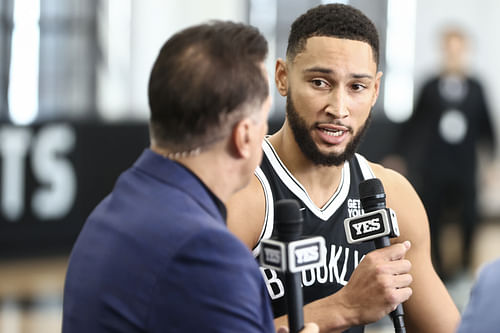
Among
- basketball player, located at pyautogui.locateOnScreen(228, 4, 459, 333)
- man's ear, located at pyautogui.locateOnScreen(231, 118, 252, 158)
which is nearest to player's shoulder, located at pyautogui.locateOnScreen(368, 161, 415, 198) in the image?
basketball player, located at pyautogui.locateOnScreen(228, 4, 459, 333)

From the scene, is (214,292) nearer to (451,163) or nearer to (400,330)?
(400,330)

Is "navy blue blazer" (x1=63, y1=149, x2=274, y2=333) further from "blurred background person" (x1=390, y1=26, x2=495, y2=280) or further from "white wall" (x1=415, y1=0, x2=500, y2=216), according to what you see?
"white wall" (x1=415, y1=0, x2=500, y2=216)

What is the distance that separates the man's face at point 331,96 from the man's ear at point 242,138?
51cm

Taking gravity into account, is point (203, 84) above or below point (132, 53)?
below

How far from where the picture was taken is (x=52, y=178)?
6398mm

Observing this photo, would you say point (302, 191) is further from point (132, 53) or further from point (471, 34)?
point (471, 34)

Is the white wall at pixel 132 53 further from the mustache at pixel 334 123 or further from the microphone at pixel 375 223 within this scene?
the microphone at pixel 375 223

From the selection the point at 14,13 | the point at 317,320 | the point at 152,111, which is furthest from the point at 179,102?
the point at 14,13

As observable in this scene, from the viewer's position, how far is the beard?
1.95 m

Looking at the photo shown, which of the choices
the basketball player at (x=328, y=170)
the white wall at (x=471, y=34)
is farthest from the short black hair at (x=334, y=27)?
the white wall at (x=471, y=34)

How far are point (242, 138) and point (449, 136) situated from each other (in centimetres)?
463

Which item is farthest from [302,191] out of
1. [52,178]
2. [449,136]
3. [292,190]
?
[52,178]

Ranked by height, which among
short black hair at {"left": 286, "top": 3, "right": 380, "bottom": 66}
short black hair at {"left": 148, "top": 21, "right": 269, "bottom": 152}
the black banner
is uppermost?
short black hair at {"left": 286, "top": 3, "right": 380, "bottom": 66}

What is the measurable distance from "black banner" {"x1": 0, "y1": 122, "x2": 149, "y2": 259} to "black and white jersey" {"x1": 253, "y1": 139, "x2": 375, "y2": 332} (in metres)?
4.57
